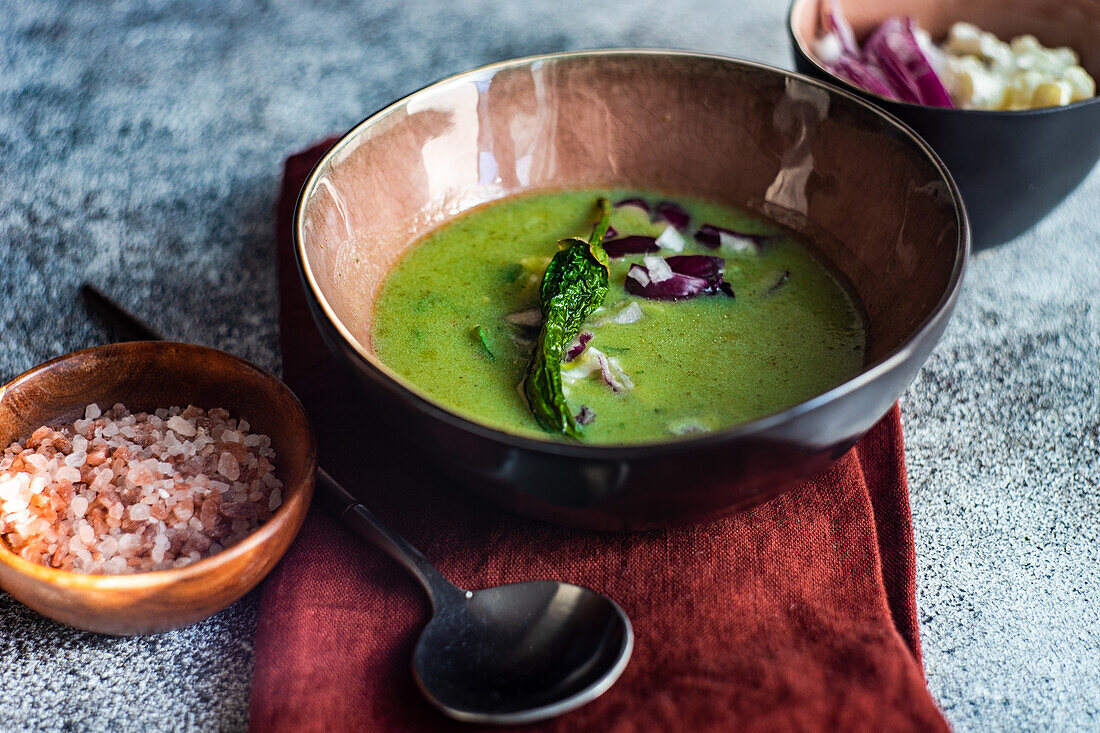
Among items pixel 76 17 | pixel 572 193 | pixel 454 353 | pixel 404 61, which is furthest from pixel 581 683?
pixel 76 17

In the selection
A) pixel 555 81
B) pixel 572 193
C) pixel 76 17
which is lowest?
pixel 76 17

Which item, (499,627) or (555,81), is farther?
(555,81)

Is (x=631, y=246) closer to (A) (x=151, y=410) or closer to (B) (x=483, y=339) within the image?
(B) (x=483, y=339)

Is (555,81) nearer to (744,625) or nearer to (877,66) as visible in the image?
(877,66)

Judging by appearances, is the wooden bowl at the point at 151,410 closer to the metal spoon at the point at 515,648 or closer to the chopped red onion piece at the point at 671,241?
the metal spoon at the point at 515,648

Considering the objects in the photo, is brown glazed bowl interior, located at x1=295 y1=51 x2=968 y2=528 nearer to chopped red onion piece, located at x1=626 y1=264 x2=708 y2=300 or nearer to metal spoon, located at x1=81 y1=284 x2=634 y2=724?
metal spoon, located at x1=81 y1=284 x2=634 y2=724

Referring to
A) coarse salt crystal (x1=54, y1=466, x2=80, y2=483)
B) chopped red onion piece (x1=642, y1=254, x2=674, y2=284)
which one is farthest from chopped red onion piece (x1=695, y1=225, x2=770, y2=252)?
coarse salt crystal (x1=54, y1=466, x2=80, y2=483)

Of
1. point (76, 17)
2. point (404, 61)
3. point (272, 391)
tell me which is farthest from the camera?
point (76, 17)
